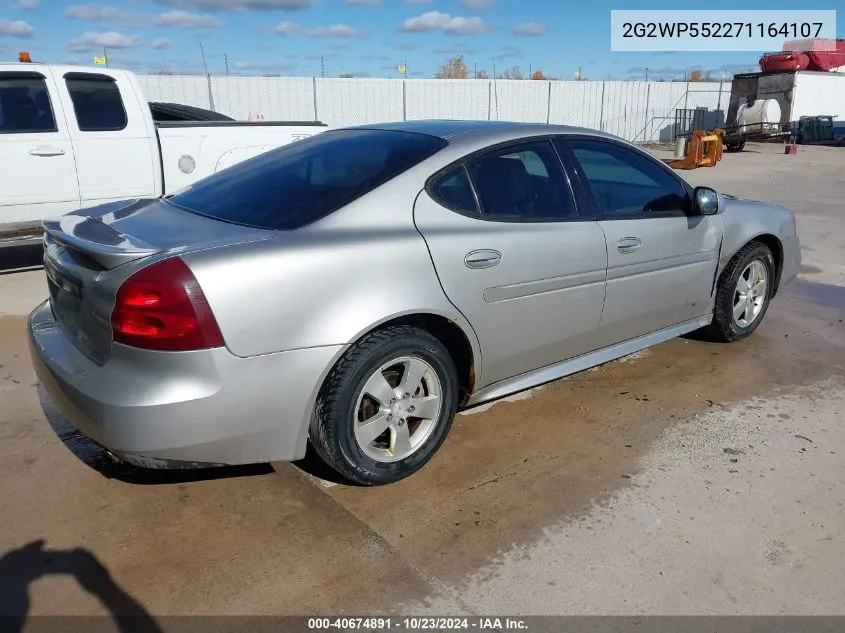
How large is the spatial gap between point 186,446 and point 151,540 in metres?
0.50

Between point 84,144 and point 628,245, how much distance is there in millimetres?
5100

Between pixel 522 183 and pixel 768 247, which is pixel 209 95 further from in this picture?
pixel 522 183

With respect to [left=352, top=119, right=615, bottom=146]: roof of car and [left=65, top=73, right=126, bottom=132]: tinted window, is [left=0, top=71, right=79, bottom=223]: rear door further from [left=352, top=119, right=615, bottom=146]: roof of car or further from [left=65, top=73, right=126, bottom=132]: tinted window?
[left=352, top=119, right=615, bottom=146]: roof of car

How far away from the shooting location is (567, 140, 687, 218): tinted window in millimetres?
3826

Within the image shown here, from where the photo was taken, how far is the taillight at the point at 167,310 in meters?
2.42

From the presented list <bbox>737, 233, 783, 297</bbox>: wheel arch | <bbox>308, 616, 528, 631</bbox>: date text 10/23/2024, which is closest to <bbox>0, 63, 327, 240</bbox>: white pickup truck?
<bbox>737, 233, 783, 297</bbox>: wheel arch

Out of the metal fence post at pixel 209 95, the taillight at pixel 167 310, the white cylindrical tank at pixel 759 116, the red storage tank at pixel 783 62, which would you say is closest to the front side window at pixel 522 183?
the taillight at pixel 167 310

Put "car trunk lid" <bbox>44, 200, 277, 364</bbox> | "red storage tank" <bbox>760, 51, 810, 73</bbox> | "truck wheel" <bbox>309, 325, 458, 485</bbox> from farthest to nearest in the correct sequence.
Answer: "red storage tank" <bbox>760, 51, 810, 73</bbox>, "truck wheel" <bbox>309, 325, 458, 485</bbox>, "car trunk lid" <bbox>44, 200, 277, 364</bbox>

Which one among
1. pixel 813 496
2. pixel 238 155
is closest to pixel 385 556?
pixel 813 496

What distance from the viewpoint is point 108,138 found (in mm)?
6555

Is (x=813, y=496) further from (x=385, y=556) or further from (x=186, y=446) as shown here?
(x=186, y=446)

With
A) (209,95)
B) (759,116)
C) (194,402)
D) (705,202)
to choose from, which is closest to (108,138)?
(194,402)

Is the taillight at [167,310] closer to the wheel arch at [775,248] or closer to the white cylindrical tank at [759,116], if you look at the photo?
the wheel arch at [775,248]

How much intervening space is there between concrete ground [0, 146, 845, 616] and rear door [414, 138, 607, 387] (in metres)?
0.52
